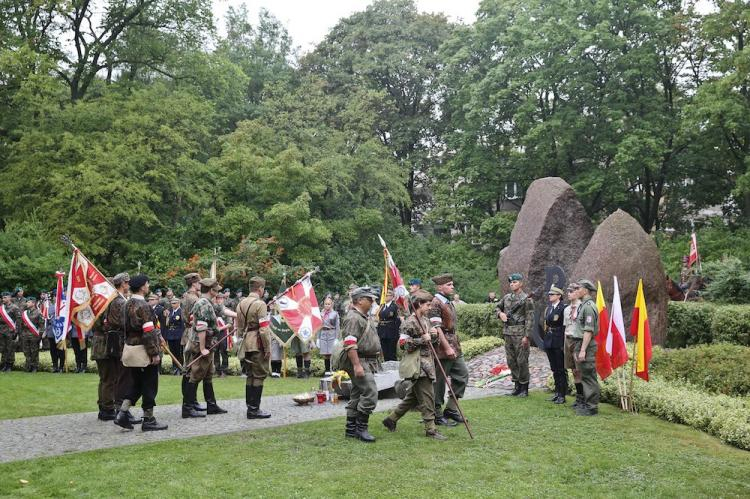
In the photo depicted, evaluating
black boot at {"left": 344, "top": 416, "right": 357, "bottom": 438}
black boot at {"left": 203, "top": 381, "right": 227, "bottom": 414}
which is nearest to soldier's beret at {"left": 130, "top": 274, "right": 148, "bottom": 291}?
black boot at {"left": 203, "top": 381, "right": 227, "bottom": 414}

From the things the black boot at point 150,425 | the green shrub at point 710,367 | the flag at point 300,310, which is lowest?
the black boot at point 150,425

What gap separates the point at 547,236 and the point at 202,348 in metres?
10.3

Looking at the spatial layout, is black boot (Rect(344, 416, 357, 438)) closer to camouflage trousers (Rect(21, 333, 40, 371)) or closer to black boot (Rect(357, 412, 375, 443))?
black boot (Rect(357, 412, 375, 443))

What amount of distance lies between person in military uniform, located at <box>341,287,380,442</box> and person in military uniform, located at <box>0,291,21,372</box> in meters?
13.1

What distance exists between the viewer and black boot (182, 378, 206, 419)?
10711 millimetres

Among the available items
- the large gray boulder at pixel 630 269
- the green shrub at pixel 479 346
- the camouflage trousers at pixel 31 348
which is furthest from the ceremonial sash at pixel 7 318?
the large gray boulder at pixel 630 269

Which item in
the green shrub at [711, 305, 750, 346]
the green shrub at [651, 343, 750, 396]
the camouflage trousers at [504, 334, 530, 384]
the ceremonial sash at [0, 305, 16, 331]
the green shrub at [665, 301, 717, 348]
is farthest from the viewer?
the ceremonial sash at [0, 305, 16, 331]

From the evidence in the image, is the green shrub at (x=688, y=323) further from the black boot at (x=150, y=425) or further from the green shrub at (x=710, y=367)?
the black boot at (x=150, y=425)

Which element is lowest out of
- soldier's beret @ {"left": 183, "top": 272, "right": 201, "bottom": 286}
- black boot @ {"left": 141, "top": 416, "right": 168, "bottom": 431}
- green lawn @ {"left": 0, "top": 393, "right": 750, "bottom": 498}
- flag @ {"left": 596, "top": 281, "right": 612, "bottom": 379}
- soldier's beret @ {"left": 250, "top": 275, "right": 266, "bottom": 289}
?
green lawn @ {"left": 0, "top": 393, "right": 750, "bottom": 498}

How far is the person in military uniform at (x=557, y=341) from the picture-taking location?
38.1 ft

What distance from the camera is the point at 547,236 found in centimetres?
1786

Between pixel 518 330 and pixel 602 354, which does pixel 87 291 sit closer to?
pixel 518 330

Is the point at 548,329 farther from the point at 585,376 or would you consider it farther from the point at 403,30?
the point at 403,30

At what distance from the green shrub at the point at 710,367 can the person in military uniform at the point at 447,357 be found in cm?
460
